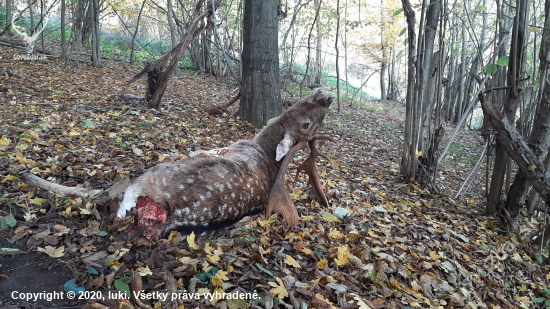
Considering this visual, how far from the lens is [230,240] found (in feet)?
10.9

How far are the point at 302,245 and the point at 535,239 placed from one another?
13.5 feet

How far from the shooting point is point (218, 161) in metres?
3.39

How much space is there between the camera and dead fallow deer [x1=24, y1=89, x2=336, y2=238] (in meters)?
2.83

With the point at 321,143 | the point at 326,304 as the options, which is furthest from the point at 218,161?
the point at 321,143

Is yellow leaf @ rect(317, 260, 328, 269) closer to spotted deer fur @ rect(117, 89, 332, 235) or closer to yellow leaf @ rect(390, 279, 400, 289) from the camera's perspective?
yellow leaf @ rect(390, 279, 400, 289)

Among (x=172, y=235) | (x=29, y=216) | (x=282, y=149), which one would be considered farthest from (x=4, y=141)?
(x=282, y=149)

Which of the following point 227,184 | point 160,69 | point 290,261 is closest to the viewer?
point 290,261

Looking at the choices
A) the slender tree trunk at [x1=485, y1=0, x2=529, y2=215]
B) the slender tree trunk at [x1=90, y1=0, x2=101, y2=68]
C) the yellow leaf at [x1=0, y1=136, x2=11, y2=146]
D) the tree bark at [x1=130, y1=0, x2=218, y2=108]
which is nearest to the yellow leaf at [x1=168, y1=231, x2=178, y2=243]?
the yellow leaf at [x1=0, y1=136, x2=11, y2=146]

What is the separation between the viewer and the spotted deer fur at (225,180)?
2895 mm

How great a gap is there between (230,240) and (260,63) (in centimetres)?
535

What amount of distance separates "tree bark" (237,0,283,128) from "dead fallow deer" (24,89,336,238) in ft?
11.6

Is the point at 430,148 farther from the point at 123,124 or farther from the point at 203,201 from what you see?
the point at 123,124

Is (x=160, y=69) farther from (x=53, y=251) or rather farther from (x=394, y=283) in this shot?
(x=394, y=283)

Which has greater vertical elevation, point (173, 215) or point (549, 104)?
point (549, 104)
